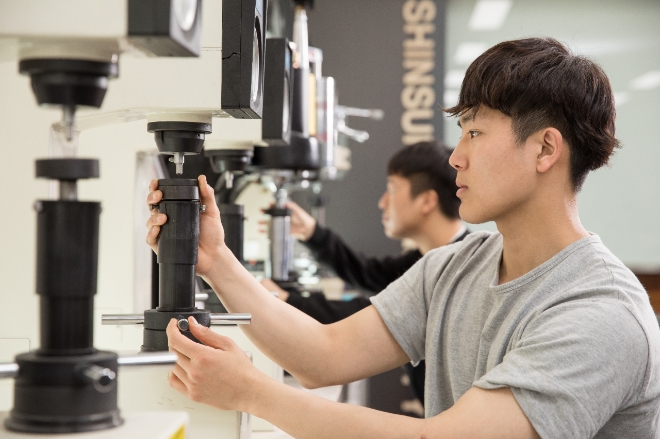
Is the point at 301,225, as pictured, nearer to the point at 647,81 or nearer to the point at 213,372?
the point at 213,372

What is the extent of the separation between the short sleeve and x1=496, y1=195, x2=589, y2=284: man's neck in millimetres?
198

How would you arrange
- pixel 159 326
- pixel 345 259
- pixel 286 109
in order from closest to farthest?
pixel 159 326 < pixel 286 109 < pixel 345 259

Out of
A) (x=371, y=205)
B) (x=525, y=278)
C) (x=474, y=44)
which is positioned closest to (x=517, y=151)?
(x=525, y=278)

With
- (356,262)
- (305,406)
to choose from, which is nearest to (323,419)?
(305,406)

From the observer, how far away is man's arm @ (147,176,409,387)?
1.19 m

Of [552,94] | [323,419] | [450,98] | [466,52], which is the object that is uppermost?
[466,52]

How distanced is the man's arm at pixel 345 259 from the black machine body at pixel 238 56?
1770 millimetres

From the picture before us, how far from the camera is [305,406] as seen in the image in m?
0.98

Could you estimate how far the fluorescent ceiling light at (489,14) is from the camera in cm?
454

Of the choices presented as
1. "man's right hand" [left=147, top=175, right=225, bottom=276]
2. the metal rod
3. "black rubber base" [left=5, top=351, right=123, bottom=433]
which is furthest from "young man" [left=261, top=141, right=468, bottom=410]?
"black rubber base" [left=5, top=351, right=123, bottom=433]

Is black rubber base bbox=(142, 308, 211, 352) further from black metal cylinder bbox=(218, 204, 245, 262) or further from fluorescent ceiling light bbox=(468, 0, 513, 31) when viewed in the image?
fluorescent ceiling light bbox=(468, 0, 513, 31)

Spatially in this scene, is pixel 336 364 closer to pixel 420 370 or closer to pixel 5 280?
pixel 5 280

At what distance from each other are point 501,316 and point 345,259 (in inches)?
64.6

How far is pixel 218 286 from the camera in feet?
3.92
